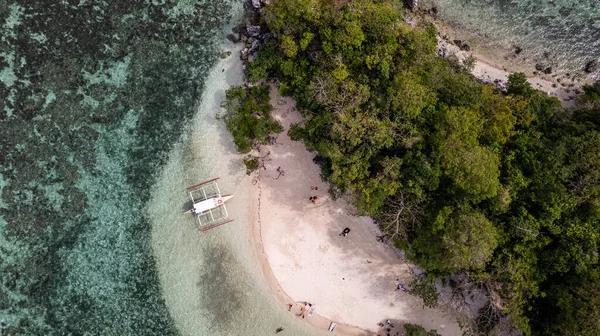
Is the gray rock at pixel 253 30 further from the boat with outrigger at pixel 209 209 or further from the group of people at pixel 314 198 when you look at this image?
the group of people at pixel 314 198

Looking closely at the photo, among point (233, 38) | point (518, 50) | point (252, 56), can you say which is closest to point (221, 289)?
point (252, 56)

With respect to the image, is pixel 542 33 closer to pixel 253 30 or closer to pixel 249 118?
pixel 253 30

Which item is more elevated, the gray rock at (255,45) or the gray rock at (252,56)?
the gray rock at (255,45)

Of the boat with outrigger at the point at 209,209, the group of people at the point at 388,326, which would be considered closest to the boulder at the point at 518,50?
the group of people at the point at 388,326

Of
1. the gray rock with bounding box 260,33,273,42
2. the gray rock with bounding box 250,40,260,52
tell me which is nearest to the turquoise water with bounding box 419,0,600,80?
the gray rock with bounding box 260,33,273,42

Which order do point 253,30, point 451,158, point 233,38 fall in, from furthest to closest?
point 233,38, point 253,30, point 451,158

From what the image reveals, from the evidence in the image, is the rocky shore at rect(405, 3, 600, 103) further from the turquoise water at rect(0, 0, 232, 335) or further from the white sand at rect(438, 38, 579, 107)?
the turquoise water at rect(0, 0, 232, 335)
